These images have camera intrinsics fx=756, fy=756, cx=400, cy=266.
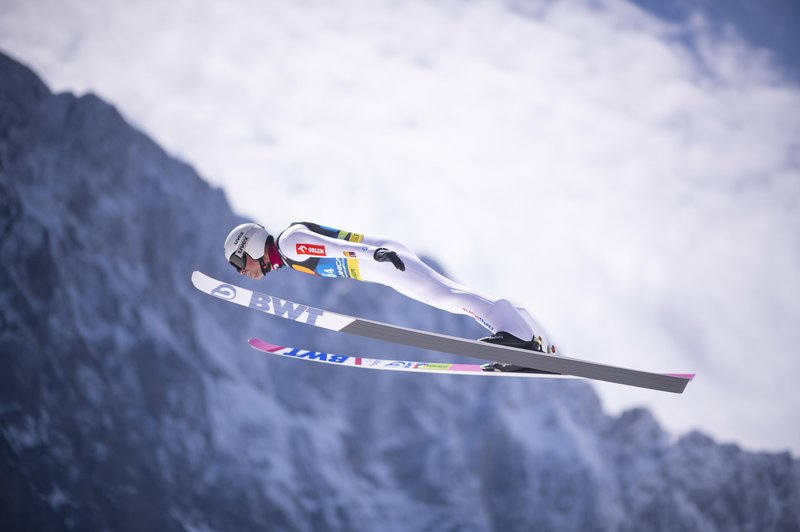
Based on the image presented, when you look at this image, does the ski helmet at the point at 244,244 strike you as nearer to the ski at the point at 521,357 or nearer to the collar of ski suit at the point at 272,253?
the collar of ski suit at the point at 272,253

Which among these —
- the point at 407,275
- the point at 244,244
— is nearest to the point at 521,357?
the point at 407,275

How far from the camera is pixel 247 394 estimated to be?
17738cm

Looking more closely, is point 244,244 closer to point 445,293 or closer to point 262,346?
point 445,293

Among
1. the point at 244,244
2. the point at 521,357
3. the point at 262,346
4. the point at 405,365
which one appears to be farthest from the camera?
the point at 262,346

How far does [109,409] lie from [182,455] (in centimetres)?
1802

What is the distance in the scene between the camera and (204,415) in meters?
163

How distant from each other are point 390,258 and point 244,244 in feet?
6.74

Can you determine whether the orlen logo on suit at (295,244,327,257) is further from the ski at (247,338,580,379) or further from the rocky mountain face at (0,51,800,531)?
the rocky mountain face at (0,51,800,531)

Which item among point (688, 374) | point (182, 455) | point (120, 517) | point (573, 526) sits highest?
point (573, 526)

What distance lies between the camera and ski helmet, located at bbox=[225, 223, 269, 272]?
29.7 ft

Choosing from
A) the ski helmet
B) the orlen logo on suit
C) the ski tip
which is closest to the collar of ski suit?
the ski helmet

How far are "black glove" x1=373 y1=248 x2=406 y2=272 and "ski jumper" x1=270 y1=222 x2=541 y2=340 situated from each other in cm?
4

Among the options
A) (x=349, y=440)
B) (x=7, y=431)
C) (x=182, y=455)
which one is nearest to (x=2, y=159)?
(x=7, y=431)

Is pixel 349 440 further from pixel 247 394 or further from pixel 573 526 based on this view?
pixel 573 526
